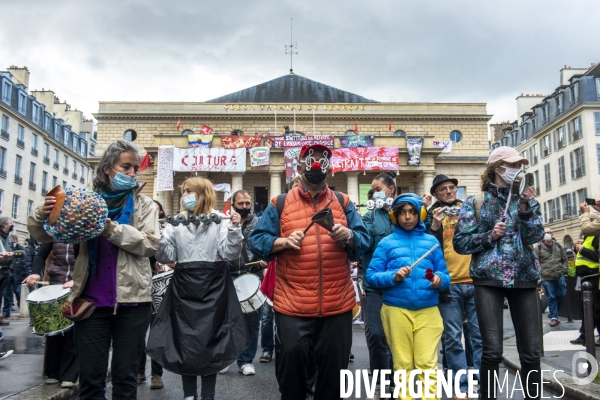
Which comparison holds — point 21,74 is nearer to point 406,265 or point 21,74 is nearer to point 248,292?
point 248,292

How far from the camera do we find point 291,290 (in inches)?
145

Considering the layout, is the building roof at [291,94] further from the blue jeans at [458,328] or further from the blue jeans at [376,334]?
the blue jeans at [376,334]

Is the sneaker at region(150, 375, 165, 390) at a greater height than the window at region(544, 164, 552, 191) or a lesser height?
lesser

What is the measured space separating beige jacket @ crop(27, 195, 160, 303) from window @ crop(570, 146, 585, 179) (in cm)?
4676

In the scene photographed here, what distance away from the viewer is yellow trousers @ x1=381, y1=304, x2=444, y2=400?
4.04m

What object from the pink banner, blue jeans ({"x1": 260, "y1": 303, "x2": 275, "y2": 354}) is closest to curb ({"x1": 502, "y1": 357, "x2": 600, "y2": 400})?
blue jeans ({"x1": 260, "y1": 303, "x2": 275, "y2": 354})

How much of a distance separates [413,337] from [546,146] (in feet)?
173

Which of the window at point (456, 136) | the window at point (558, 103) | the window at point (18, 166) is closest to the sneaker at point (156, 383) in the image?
the window at point (456, 136)

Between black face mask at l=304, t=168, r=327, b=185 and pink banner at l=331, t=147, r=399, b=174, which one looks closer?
black face mask at l=304, t=168, r=327, b=185

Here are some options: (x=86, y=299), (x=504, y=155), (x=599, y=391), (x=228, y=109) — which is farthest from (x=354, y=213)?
(x=228, y=109)

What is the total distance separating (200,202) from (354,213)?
4.79 feet

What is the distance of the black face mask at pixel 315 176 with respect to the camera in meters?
3.78

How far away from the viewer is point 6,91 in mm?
43719

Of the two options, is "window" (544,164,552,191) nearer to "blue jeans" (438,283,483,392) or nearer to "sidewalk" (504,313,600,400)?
"sidewalk" (504,313,600,400)
